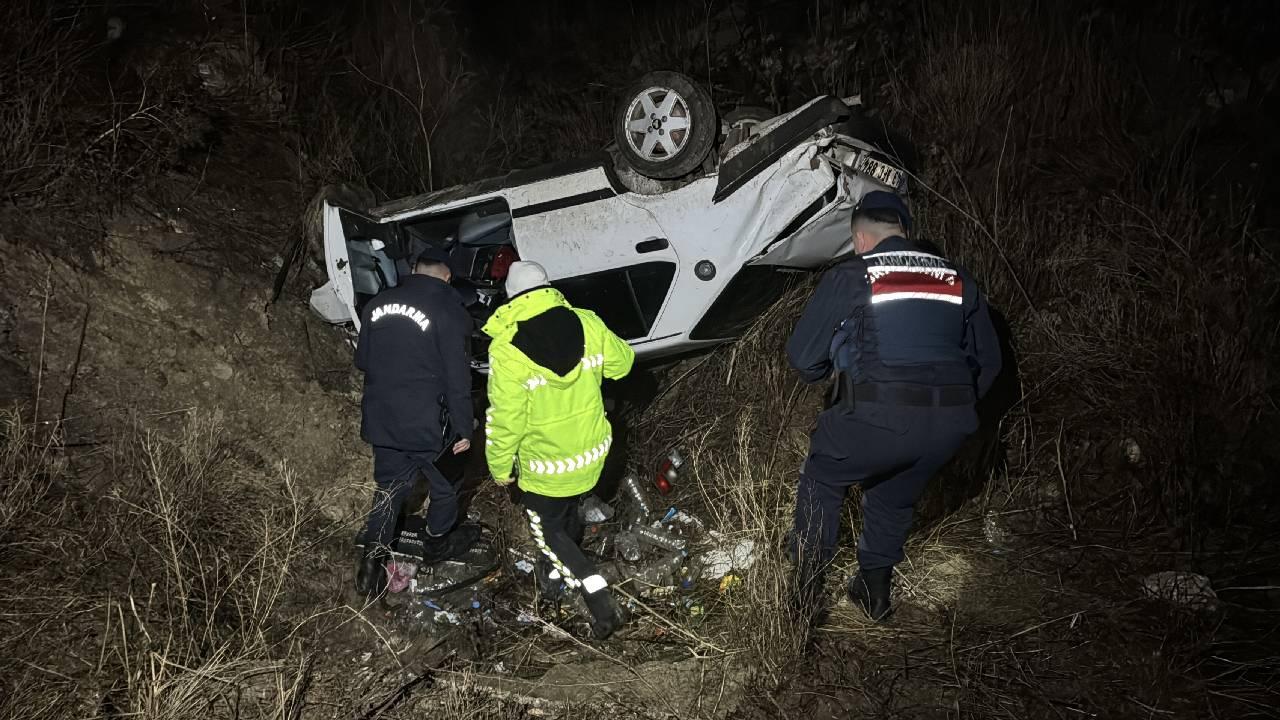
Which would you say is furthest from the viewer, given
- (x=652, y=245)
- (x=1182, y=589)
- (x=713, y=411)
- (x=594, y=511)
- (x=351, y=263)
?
(x=713, y=411)

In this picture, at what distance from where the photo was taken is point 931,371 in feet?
10.0

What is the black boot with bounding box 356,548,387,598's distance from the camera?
4.12 m

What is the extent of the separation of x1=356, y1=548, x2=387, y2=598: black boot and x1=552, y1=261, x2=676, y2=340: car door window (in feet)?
6.33

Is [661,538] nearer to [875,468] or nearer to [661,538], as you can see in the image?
[661,538]

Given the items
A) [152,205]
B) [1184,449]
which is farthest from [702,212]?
[152,205]

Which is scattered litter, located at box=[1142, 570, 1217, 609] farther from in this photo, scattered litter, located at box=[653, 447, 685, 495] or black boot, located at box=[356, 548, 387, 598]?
black boot, located at box=[356, 548, 387, 598]

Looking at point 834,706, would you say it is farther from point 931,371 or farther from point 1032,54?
point 1032,54

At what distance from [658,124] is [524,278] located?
1.39 m

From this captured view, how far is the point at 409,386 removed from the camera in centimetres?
404

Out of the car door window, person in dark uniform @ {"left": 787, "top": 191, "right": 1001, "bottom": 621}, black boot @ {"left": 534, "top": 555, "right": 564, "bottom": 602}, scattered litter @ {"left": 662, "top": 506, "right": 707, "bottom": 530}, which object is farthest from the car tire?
black boot @ {"left": 534, "top": 555, "right": 564, "bottom": 602}

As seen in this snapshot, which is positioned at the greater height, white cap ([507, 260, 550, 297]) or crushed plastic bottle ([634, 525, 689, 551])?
white cap ([507, 260, 550, 297])

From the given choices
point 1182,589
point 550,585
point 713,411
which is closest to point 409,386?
point 550,585

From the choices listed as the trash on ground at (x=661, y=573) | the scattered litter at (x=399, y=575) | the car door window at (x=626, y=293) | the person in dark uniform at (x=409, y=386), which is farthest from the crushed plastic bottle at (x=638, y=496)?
the scattered litter at (x=399, y=575)

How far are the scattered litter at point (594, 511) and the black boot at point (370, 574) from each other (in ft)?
4.17
